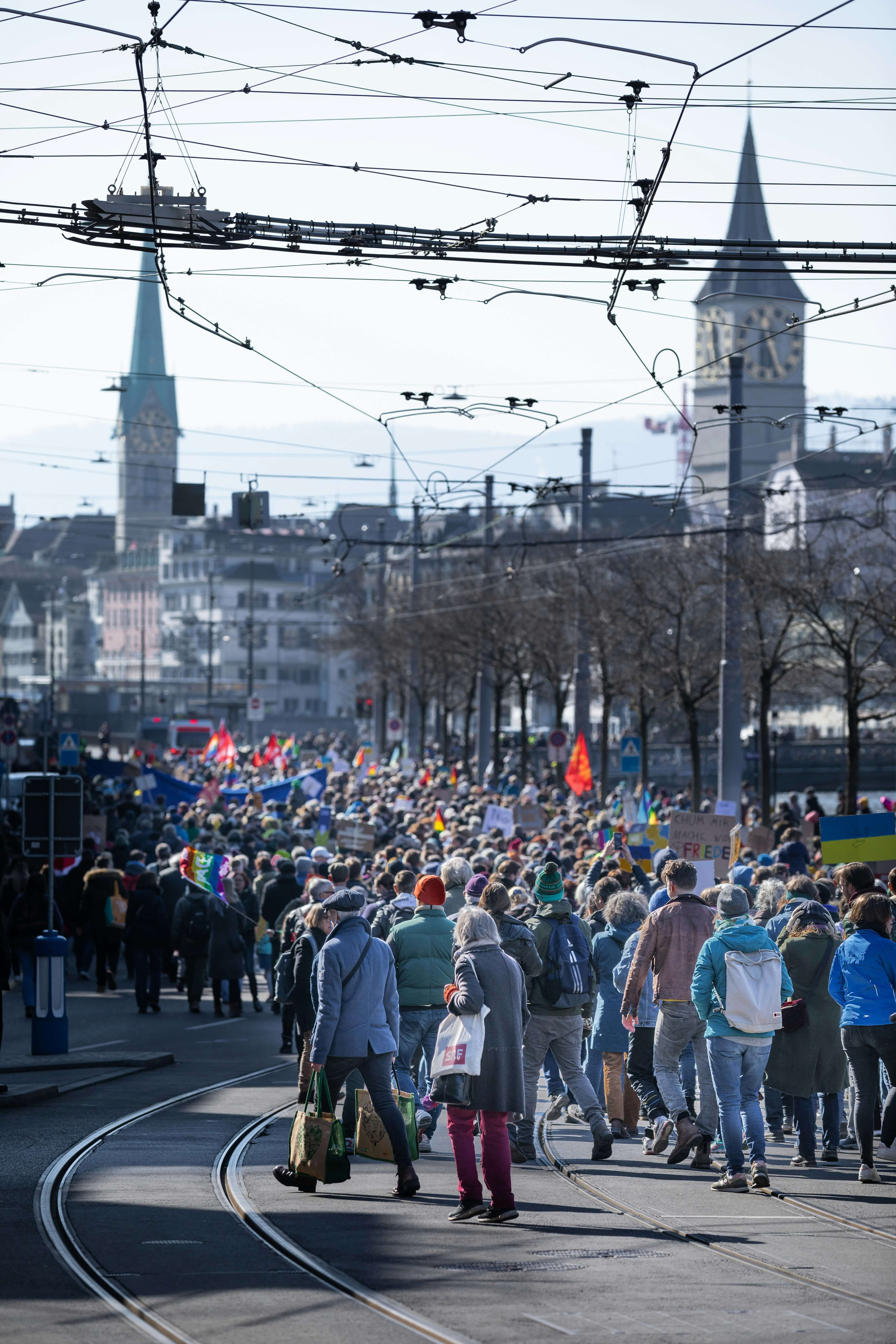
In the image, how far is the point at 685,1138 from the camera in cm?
1137

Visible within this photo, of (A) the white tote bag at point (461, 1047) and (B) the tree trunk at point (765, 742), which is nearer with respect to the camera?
(A) the white tote bag at point (461, 1047)

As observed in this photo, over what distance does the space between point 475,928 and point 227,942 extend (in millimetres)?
10884

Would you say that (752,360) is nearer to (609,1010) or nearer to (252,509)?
(252,509)

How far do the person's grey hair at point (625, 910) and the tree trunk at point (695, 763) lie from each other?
24616mm

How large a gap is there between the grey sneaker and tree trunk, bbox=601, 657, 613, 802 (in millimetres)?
28163

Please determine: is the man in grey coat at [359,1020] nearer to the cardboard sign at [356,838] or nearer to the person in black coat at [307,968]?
the person in black coat at [307,968]

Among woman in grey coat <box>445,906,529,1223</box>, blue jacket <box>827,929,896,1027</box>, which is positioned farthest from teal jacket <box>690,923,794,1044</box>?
woman in grey coat <box>445,906,529,1223</box>

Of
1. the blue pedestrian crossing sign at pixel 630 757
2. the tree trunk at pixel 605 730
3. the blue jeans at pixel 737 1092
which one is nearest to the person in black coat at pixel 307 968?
the blue jeans at pixel 737 1092

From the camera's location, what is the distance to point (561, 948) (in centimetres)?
1176

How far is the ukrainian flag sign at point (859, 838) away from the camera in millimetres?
15656

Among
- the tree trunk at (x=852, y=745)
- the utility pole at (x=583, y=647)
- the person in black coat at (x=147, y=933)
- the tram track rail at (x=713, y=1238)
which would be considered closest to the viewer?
the tram track rail at (x=713, y=1238)

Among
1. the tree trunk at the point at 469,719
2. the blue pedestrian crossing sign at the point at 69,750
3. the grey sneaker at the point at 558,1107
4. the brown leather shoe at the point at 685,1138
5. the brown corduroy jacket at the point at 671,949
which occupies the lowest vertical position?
the grey sneaker at the point at 558,1107

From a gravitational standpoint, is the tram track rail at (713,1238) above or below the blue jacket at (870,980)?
below

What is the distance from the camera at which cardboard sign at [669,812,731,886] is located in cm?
2005
